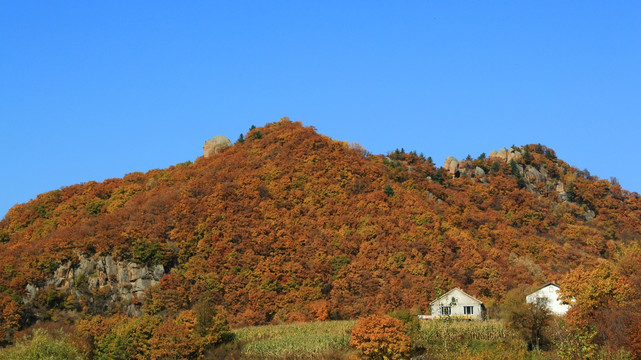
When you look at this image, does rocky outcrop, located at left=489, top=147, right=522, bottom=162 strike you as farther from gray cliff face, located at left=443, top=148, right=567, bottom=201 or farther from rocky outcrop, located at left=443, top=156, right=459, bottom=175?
rocky outcrop, located at left=443, top=156, right=459, bottom=175

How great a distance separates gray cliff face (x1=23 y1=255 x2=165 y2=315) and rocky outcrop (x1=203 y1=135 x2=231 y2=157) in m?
39.9

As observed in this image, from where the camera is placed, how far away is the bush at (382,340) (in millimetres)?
60500

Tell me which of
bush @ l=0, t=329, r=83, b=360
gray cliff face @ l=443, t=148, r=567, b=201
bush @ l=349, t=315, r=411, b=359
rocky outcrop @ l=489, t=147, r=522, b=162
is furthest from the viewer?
rocky outcrop @ l=489, t=147, r=522, b=162

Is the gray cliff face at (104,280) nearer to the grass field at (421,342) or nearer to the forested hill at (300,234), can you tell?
the forested hill at (300,234)

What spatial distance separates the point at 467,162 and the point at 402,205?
35580 mm

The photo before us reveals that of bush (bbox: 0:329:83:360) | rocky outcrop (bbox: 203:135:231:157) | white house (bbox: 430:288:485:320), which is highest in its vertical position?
rocky outcrop (bbox: 203:135:231:157)

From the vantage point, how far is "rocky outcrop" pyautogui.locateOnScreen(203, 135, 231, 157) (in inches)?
4978

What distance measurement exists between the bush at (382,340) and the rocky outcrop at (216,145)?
6973cm

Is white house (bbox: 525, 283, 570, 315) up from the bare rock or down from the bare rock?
down

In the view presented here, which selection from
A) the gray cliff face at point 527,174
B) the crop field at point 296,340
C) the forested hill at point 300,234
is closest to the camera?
the crop field at point 296,340

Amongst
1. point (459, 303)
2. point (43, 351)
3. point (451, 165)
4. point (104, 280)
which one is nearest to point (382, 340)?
point (459, 303)

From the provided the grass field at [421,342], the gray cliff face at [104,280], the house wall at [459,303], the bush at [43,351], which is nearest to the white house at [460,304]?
the house wall at [459,303]

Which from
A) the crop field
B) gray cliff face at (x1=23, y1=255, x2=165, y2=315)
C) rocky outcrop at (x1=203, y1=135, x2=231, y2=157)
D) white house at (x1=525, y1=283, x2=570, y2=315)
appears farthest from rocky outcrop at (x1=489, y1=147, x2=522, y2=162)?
gray cliff face at (x1=23, y1=255, x2=165, y2=315)

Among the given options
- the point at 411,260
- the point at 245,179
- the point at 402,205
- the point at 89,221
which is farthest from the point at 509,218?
the point at 89,221
